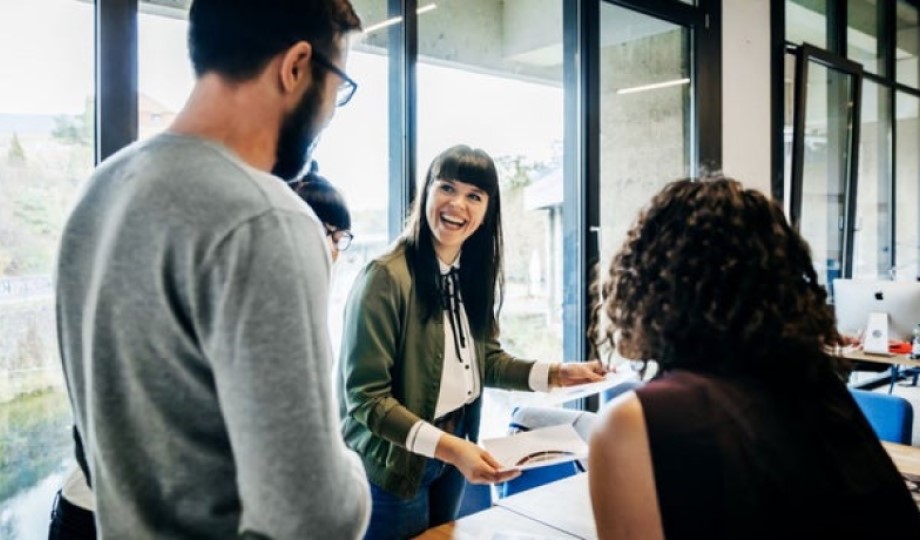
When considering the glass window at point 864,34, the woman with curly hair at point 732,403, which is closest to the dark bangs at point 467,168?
the woman with curly hair at point 732,403

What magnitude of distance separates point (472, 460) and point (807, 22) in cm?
463

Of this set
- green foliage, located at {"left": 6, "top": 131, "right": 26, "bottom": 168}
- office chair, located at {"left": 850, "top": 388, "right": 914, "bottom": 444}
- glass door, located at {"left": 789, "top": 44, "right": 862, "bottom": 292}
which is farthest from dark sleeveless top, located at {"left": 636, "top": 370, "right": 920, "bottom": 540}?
glass door, located at {"left": 789, "top": 44, "right": 862, "bottom": 292}

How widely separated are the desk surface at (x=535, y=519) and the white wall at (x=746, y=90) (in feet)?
9.35

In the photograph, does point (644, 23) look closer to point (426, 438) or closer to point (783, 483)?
point (426, 438)

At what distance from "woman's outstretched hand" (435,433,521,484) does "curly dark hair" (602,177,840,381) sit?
0.48m

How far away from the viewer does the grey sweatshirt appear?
2.04ft

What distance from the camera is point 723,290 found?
3.03ft

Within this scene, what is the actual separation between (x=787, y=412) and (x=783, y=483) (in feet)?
0.31

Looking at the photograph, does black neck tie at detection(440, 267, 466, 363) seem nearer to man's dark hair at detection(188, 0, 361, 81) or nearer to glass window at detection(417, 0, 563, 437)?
man's dark hair at detection(188, 0, 361, 81)

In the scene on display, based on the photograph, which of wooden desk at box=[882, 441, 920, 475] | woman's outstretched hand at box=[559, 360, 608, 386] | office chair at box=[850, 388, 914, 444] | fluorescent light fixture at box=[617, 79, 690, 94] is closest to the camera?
wooden desk at box=[882, 441, 920, 475]

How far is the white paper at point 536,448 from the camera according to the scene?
53.1 inches

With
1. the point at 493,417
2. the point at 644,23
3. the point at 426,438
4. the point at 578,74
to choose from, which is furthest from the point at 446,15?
the point at 426,438

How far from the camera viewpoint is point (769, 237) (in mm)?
954

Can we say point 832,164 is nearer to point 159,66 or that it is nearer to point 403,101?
point 403,101
